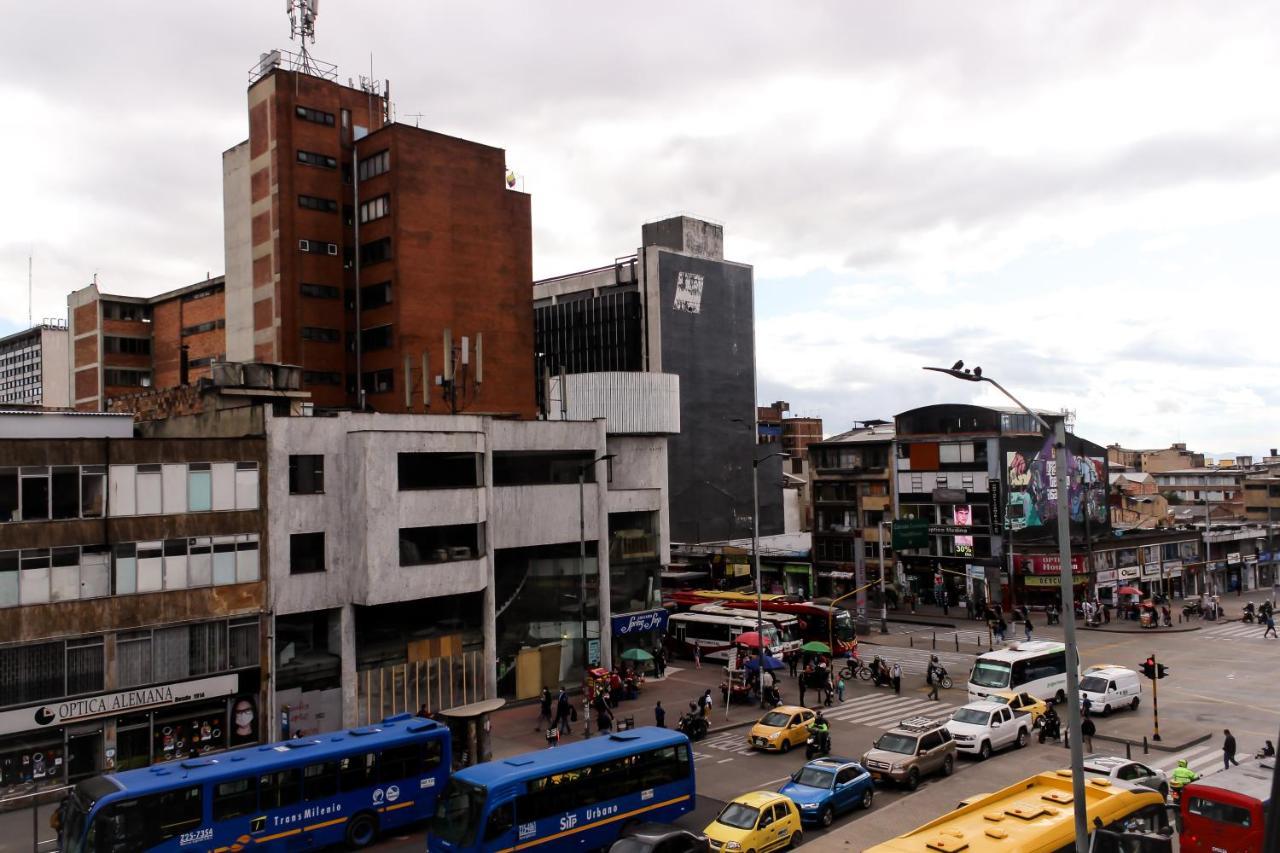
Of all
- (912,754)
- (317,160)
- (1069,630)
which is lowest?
(912,754)

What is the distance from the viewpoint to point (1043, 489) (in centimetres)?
7875

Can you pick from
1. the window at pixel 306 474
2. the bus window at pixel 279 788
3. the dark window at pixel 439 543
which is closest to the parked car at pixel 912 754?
the bus window at pixel 279 788

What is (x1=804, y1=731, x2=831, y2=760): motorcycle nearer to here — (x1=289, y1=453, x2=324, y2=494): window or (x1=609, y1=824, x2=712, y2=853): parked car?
(x1=609, y1=824, x2=712, y2=853): parked car

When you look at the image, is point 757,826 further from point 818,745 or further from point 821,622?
point 821,622

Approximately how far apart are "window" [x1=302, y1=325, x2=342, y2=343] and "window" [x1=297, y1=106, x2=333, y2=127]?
14283mm

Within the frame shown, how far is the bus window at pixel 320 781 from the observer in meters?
25.8

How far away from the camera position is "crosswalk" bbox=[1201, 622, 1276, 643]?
61312 mm

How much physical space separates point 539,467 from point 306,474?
41.0 feet

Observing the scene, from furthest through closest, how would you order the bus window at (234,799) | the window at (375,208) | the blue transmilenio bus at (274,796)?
the window at (375,208)
the bus window at (234,799)
the blue transmilenio bus at (274,796)

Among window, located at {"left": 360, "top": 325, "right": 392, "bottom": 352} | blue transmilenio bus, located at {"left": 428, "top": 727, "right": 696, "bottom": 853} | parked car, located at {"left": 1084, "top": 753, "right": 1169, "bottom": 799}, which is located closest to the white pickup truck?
parked car, located at {"left": 1084, "top": 753, "right": 1169, "bottom": 799}

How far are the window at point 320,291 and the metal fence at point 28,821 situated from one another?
40666mm

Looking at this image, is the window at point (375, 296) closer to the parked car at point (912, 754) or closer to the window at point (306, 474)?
the window at point (306, 474)

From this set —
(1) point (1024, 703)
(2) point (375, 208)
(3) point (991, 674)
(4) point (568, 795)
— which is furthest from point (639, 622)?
(2) point (375, 208)

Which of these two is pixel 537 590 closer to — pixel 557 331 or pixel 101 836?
pixel 101 836
